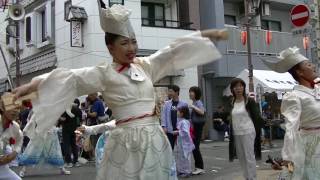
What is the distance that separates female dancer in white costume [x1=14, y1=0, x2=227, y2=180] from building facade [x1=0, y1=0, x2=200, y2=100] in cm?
1449

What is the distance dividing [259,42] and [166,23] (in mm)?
4825

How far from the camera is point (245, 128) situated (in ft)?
27.5

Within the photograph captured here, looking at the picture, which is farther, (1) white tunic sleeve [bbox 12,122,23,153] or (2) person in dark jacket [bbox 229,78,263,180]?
(2) person in dark jacket [bbox 229,78,263,180]

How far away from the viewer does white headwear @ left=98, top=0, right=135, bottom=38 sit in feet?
12.8

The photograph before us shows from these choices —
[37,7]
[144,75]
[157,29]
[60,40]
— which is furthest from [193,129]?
[37,7]

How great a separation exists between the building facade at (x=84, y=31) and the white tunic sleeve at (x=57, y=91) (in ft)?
47.9

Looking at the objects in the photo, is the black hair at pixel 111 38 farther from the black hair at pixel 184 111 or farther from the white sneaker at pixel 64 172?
the white sneaker at pixel 64 172

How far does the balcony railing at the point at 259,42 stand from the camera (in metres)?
23.2

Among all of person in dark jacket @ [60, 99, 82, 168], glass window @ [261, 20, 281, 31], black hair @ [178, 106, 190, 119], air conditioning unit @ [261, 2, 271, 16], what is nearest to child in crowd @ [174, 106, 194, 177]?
Answer: black hair @ [178, 106, 190, 119]

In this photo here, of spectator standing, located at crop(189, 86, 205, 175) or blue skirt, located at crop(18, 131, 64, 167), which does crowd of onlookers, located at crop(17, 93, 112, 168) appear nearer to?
blue skirt, located at crop(18, 131, 64, 167)

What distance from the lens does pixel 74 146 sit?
12844 millimetres

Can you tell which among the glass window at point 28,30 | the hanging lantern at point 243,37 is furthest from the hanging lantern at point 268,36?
the glass window at point 28,30

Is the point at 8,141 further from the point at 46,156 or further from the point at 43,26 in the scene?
the point at 43,26

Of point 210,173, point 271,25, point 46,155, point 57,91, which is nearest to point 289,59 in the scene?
point 57,91
